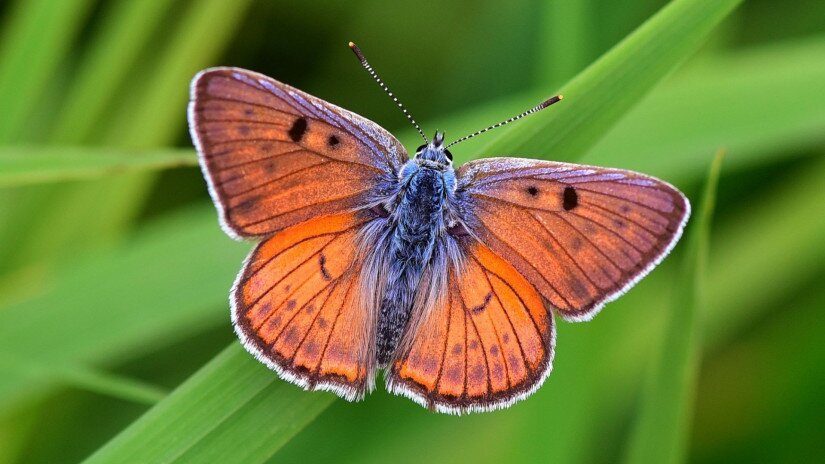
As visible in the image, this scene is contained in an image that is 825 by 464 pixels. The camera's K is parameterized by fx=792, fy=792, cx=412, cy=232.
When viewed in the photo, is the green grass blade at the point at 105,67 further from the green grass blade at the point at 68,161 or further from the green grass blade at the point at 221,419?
the green grass blade at the point at 221,419

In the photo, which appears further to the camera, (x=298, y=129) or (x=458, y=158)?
(x=458, y=158)

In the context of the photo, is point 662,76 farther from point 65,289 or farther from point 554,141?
point 65,289

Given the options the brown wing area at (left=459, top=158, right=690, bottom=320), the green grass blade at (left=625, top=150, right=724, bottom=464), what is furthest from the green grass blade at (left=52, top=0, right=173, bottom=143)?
the green grass blade at (left=625, top=150, right=724, bottom=464)

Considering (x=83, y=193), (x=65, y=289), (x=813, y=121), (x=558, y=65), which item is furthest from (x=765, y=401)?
(x=83, y=193)

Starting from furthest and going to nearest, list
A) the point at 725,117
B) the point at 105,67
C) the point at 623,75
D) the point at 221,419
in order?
the point at 105,67, the point at 725,117, the point at 623,75, the point at 221,419

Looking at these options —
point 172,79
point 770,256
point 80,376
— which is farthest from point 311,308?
point 770,256

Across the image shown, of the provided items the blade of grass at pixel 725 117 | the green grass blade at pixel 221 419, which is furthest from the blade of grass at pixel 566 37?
the green grass blade at pixel 221 419

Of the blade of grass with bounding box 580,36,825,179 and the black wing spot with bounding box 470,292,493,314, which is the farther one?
the blade of grass with bounding box 580,36,825,179

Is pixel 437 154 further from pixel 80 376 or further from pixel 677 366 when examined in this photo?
pixel 80 376

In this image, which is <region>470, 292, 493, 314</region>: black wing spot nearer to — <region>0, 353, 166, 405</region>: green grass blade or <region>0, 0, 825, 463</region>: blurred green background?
<region>0, 0, 825, 463</region>: blurred green background
